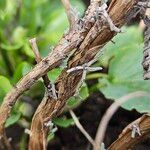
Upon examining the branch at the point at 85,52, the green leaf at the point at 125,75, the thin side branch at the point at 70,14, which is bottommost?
the green leaf at the point at 125,75

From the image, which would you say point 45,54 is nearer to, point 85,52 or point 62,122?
point 62,122

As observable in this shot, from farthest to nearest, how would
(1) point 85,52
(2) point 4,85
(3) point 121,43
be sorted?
(3) point 121,43 < (2) point 4,85 < (1) point 85,52

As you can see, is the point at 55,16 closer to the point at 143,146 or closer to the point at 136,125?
the point at 143,146

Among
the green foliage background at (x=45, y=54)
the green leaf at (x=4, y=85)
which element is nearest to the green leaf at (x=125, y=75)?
the green foliage background at (x=45, y=54)

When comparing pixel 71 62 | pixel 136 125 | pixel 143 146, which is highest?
pixel 71 62

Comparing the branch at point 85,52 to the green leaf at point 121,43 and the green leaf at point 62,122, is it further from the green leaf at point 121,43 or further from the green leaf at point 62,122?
the green leaf at point 121,43

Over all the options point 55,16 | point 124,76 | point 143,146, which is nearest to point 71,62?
point 124,76

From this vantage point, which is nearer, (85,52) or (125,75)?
(85,52)

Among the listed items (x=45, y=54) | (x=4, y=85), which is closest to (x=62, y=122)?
(x=4, y=85)

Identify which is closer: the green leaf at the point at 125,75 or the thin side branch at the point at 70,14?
the thin side branch at the point at 70,14
